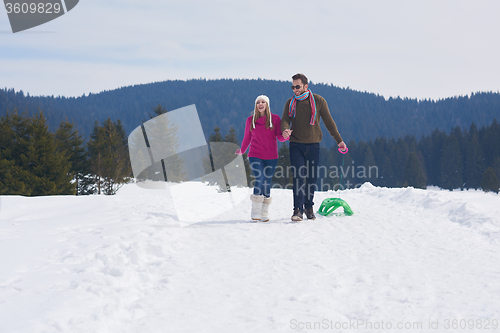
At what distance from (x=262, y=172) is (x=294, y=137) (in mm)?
831

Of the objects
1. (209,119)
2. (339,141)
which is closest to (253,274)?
(339,141)

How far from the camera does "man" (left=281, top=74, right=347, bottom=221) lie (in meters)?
6.06

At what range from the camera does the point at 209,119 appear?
553 ft

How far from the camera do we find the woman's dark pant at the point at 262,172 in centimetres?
617

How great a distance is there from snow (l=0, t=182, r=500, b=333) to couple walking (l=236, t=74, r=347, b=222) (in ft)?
2.24

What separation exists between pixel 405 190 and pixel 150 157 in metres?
6.91

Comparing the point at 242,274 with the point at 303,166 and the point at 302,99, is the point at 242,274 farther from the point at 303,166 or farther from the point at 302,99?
the point at 302,99

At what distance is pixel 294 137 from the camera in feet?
20.2

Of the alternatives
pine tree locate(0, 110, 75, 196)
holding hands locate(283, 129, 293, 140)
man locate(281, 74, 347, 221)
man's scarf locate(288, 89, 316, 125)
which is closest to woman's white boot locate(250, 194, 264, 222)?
man locate(281, 74, 347, 221)

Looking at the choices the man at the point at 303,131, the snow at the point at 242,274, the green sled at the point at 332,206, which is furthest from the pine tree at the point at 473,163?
the man at the point at 303,131

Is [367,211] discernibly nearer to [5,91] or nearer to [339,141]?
[339,141]

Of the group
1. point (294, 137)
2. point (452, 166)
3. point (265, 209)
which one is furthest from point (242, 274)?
point (452, 166)

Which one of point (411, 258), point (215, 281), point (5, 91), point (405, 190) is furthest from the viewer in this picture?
point (5, 91)

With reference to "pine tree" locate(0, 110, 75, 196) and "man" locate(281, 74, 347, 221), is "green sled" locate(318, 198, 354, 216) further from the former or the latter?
"pine tree" locate(0, 110, 75, 196)
